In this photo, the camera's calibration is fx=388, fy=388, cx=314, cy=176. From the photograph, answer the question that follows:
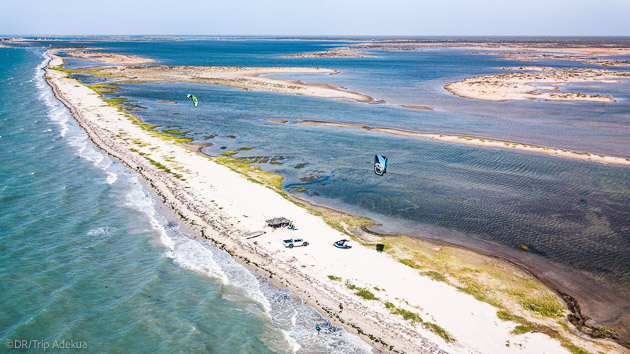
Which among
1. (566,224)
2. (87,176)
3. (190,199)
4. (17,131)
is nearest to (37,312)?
(190,199)

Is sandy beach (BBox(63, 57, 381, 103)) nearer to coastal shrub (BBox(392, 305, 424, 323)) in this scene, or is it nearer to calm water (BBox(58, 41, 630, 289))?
calm water (BBox(58, 41, 630, 289))

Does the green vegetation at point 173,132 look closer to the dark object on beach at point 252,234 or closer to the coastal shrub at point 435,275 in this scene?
the dark object on beach at point 252,234

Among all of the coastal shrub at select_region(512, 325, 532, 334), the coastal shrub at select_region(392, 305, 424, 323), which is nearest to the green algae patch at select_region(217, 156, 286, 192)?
the coastal shrub at select_region(392, 305, 424, 323)

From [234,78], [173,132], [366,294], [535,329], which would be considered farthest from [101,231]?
[234,78]

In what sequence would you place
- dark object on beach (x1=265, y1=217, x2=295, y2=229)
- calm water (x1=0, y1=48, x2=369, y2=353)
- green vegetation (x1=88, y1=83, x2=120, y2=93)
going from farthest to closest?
green vegetation (x1=88, y1=83, x2=120, y2=93), dark object on beach (x1=265, y1=217, x2=295, y2=229), calm water (x1=0, y1=48, x2=369, y2=353)

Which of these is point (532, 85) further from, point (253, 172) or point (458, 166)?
point (253, 172)

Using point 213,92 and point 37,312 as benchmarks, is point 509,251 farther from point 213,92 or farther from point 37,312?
point 213,92
